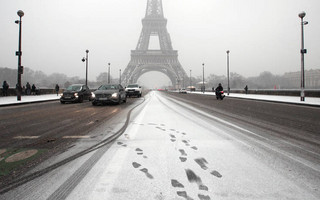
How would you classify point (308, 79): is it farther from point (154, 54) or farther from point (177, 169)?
point (177, 169)

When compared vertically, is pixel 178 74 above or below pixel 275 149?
above

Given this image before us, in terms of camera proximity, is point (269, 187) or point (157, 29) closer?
point (269, 187)

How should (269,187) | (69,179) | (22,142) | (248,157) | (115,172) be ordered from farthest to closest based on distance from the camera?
(22,142), (248,157), (115,172), (69,179), (269,187)

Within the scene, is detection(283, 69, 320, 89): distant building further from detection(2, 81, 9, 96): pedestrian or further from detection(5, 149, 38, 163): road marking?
detection(5, 149, 38, 163): road marking

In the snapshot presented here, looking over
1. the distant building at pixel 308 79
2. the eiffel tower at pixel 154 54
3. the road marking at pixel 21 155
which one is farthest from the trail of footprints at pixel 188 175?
the distant building at pixel 308 79

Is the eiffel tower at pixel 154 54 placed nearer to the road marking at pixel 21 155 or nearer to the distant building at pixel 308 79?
the road marking at pixel 21 155

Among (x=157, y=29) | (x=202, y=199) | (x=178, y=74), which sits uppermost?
(x=157, y=29)

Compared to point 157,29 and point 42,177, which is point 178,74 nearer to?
point 157,29

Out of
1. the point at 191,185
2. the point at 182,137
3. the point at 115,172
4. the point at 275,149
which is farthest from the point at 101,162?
the point at 275,149

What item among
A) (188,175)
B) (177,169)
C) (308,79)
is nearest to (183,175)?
(188,175)
